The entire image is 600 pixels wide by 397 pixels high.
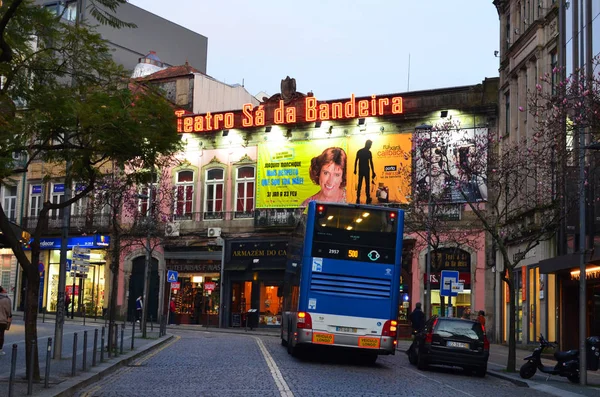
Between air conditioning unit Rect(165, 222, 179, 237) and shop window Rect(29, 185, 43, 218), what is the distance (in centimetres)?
1108

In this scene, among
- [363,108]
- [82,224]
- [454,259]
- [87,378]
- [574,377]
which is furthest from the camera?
[82,224]

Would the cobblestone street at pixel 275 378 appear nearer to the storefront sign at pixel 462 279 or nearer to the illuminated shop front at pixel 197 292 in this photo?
the storefront sign at pixel 462 279

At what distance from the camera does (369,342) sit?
76.5 ft

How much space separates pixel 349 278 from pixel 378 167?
76.3 ft

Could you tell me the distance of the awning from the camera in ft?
83.0

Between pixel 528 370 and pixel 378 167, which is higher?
pixel 378 167

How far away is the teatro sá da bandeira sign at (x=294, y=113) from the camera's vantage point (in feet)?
152

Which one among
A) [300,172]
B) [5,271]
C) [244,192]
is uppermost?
[300,172]

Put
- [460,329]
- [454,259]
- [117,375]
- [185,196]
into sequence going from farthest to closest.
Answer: [185,196], [454,259], [460,329], [117,375]

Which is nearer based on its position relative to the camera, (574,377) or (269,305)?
(574,377)

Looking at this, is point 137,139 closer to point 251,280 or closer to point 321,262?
point 321,262

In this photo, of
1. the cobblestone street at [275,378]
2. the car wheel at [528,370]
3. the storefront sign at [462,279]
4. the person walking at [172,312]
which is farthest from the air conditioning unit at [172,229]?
the car wheel at [528,370]

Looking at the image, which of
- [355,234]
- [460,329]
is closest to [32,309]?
[355,234]

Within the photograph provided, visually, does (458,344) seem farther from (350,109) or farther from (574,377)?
(350,109)
